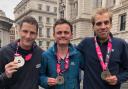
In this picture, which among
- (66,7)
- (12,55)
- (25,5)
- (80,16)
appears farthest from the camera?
(25,5)

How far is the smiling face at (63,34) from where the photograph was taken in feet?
16.2

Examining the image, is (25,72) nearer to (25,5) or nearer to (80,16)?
(80,16)

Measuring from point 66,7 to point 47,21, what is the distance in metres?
31.4

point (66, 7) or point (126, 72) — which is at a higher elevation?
point (66, 7)

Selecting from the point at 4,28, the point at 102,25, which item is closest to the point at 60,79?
the point at 102,25

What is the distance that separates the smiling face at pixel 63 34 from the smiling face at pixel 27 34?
0.39 m

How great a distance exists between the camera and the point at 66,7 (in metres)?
56.7

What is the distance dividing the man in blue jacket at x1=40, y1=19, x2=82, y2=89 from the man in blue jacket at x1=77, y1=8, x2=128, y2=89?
0.20 metres

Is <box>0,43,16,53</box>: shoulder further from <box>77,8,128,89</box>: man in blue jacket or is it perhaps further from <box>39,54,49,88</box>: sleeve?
<box>77,8,128,89</box>: man in blue jacket

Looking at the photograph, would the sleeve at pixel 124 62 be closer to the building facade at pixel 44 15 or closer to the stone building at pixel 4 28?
the stone building at pixel 4 28

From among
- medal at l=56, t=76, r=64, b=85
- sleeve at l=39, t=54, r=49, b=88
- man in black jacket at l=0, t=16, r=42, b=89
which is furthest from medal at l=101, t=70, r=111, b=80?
man in black jacket at l=0, t=16, r=42, b=89

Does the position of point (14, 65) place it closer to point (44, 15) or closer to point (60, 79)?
point (60, 79)

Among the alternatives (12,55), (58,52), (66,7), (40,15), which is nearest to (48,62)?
(58,52)

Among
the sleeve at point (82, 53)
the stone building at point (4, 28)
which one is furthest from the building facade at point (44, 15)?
the sleeve at point (82, 53)
